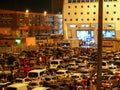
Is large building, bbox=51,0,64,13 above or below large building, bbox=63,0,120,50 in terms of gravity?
above

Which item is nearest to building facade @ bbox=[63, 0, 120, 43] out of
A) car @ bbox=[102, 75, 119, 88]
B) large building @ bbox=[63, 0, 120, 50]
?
large building @ bbox=[63, 0, 120, 50]

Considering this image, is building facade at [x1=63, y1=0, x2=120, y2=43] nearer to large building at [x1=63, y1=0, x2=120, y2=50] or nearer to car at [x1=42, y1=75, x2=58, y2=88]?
large building at [x1=63, y1=0, x2=120, y2=50]

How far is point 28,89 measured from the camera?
12227 mm

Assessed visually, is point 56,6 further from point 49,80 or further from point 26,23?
point 49,80

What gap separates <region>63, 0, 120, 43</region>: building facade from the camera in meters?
57.9

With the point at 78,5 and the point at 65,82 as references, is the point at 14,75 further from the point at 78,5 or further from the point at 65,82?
the point at 78,5

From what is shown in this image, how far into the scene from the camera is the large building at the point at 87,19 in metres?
57.9

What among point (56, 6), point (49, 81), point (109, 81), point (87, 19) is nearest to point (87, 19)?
point (87, 19)

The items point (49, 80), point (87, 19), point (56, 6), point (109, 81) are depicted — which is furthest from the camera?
point (56, 6)

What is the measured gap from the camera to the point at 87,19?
2346 inches

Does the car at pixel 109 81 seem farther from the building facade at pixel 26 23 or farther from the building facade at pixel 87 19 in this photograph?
the building facade at pixel 87 19

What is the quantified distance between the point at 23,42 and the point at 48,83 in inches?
1098

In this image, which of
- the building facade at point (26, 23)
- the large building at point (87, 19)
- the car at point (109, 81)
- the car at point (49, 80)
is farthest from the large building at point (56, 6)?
the car at point (49, 80)

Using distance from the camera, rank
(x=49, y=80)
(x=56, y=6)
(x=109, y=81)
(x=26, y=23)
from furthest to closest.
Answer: (x=56, y=6), (x=26, y=23), (x=49, y=80), (x=109, y=81)
